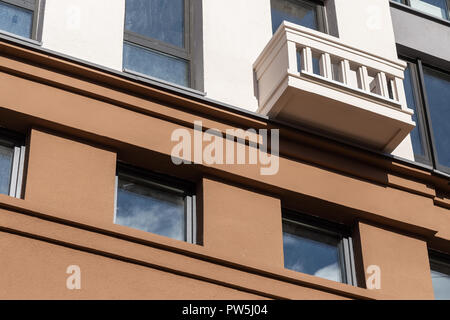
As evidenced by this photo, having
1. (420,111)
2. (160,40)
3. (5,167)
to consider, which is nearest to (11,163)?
(5,167)

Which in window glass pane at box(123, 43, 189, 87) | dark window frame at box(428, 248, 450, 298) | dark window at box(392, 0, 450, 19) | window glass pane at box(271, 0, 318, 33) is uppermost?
dark window at box(392, 0, 450, 19)

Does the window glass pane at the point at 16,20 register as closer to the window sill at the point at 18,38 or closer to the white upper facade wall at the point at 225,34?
the white upper facade wall at the point at 225,34

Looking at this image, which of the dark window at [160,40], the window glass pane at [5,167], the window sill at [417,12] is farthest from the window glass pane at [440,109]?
the window glass pane at [5,167]

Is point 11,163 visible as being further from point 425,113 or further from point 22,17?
point 425,113

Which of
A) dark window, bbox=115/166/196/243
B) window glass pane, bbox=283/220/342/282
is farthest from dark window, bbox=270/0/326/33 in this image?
dark window, bbox=115/166/196/243

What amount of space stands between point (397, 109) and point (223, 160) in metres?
2.78

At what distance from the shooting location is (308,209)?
1294cm

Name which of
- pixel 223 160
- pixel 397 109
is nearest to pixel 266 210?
pixel 223 160

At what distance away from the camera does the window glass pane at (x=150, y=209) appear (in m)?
11.6

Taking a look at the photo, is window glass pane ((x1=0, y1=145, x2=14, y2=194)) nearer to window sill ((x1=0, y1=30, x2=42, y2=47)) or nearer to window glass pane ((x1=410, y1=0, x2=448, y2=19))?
window sill ((x1=0, y1=30, x2=42, y2=47))

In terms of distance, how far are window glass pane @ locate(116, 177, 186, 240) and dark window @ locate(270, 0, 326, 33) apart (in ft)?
13.5

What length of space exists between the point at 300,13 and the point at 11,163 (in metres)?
6.15

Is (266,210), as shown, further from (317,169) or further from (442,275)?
(442,275)

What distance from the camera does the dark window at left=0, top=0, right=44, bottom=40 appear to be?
40.5 feet
